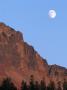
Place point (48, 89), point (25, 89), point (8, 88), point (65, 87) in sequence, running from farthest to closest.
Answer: point (65, 87) < point (48, 89) < point (25, 89) < point (8, 88)

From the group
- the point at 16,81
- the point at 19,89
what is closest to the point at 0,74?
the point at 16,81

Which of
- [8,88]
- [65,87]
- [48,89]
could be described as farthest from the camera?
[65,87]

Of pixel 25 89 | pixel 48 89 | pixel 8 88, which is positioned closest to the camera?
pixel 8 88

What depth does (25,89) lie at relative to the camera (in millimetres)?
153000

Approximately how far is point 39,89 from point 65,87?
29.2 metres

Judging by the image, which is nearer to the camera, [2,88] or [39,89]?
[2,88]

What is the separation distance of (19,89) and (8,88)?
31820 millimetres

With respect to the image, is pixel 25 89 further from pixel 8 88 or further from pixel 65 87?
pixel 65 87

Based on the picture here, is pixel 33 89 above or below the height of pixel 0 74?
below

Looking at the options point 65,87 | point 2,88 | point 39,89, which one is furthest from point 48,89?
point 2,88

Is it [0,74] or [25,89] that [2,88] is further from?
[0,74]

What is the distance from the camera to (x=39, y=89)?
528 feet

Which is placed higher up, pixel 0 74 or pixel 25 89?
pixel 0 74

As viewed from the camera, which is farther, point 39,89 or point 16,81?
point 16,81
